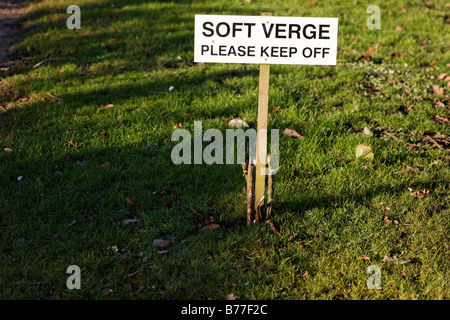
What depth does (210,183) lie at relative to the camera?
3.81 m

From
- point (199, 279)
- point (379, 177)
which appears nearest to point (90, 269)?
point (199, 279)

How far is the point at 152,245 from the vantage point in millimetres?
3125

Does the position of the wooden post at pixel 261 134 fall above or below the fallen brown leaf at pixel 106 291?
above

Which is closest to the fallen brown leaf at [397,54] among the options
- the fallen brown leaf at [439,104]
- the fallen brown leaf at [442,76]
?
the fallen brown leaf at [442,76]

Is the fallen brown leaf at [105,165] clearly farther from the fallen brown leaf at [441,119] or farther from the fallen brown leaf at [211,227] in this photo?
the fallen brown leaf at [441,119]

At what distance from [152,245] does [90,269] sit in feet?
1.54

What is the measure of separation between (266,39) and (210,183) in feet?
4.69

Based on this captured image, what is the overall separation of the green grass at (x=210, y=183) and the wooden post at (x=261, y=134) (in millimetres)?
231

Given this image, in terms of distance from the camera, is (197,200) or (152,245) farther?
(197,200)

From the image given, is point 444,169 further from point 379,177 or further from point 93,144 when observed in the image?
point 93,144

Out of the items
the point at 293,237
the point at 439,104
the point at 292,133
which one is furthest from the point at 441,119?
the point at 293,237

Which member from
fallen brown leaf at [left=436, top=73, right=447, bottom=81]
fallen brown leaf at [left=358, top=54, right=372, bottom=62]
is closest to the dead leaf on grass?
fallen brown leaf at [left=358, top=54, right=372, bottom=62]

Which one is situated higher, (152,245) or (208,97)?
(208,97)

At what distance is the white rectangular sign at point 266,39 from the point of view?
2922 mm
